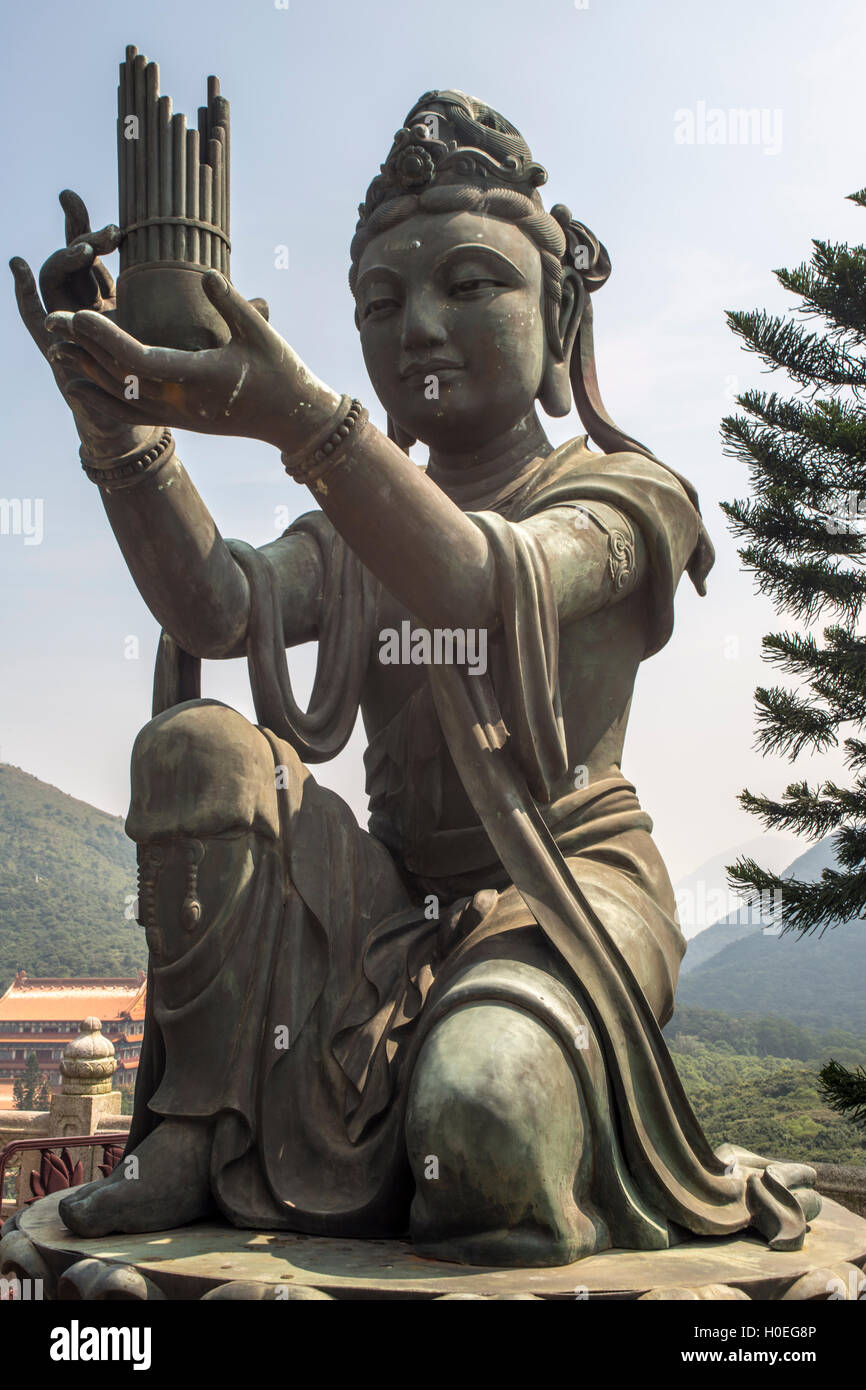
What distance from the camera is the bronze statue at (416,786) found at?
3.33m

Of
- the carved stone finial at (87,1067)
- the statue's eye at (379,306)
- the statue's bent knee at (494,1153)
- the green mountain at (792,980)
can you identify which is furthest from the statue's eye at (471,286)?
the green mountain at (792,980)

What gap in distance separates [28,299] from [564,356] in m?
1.67

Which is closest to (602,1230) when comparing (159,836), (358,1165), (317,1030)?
(358,1165)

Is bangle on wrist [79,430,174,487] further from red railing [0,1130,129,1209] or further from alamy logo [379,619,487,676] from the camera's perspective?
red railing [0,1130,129,1209]

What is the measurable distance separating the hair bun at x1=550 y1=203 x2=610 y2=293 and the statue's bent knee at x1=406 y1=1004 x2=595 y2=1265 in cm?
257

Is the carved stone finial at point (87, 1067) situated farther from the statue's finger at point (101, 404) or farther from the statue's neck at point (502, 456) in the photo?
the statue's finger at point (101, 404)

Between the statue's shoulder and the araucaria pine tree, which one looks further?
the araucaria pine tree

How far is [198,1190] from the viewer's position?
11.6 ft

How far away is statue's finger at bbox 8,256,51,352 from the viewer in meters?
3.92

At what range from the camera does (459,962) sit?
145 inches

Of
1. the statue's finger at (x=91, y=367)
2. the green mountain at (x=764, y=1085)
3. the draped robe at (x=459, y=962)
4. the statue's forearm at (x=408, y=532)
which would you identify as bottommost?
the green mountain at (x=764, y=1085)

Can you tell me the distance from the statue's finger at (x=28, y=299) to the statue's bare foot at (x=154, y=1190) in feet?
7.00

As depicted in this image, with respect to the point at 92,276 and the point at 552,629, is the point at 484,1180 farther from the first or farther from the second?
the point at 92,276
